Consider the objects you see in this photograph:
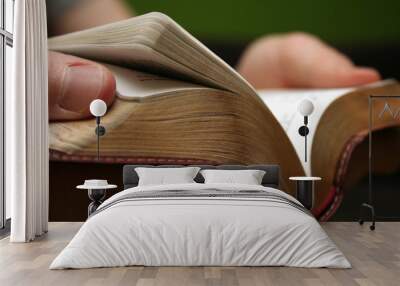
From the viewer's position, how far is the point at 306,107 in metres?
7.33

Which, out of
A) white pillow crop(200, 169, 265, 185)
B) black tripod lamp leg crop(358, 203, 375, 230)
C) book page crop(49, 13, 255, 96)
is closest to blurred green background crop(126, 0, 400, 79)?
book page crop(49, 13, 255, 96)

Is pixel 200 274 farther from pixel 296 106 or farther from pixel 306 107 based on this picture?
pixel 296 106

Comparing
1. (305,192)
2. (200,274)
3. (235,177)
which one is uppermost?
(235,177)

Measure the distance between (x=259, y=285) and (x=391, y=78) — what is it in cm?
447

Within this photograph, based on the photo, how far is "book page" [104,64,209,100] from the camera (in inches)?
296

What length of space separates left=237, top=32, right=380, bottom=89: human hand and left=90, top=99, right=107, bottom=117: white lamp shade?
1.74 meters

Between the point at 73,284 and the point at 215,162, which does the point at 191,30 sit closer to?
the point at 215,162

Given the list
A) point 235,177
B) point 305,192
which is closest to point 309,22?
point 305,192

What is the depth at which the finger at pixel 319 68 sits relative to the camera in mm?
7727

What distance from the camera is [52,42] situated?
25.2 feet

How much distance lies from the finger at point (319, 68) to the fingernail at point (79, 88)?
91.6 inches

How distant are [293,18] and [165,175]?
2574mm

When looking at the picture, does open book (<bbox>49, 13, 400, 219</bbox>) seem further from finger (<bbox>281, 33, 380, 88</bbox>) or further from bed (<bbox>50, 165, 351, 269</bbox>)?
bed (<bbox>50, 165, 351, 269</bbox>)

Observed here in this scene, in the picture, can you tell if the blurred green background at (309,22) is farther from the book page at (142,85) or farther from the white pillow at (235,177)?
the white pillow at (235,177)
